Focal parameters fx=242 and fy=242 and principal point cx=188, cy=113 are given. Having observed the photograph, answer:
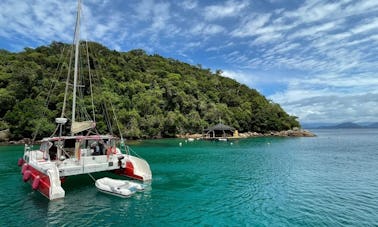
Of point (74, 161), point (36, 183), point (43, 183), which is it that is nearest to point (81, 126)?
point (74, 161)

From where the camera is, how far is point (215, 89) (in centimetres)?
9831

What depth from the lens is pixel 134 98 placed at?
223 ft

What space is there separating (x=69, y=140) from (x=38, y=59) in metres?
64.9

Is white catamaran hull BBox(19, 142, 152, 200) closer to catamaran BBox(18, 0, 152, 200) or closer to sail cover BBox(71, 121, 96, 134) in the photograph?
catamaran BBox(18, 0, 152, 200)

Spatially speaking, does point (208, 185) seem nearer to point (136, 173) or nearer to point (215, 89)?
point (136, 173)

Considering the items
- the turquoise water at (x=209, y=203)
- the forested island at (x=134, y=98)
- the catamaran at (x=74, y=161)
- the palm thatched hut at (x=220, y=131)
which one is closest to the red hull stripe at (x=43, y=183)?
the catamaran at (x=74, y=161)

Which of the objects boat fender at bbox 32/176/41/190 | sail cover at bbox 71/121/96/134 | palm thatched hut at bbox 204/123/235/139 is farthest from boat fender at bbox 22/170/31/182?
palm thatched hut at bbox 204/123/235/139

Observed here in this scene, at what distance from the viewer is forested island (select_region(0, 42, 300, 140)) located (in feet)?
165

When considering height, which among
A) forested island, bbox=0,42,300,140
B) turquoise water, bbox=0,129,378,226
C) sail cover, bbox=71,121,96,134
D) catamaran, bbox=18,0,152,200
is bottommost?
turquoise water, bbox=0,129,378,226

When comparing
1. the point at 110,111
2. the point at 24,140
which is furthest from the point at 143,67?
the point at 24,140

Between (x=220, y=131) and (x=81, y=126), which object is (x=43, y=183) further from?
(x=220, y=131)

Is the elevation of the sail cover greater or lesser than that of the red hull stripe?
greater

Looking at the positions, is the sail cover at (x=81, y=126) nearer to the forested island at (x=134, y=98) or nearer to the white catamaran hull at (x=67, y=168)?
the white catamaran hull at (x=67, y=168)

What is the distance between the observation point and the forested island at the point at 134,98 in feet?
165
